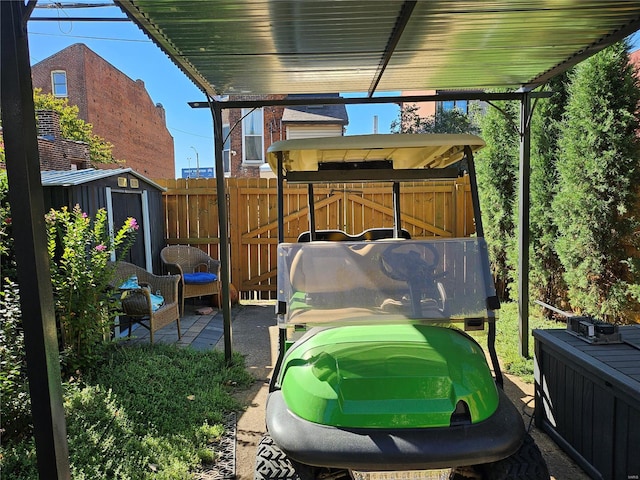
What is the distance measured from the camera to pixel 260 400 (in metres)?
3.68

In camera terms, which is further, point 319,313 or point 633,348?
point 633,348

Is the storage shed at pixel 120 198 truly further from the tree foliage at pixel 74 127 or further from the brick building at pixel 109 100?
the brick building at pixel 109 100

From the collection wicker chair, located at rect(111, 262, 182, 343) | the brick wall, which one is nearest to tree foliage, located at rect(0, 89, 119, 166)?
the brick wall

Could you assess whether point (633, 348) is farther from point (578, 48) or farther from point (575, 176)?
point (575, 176)

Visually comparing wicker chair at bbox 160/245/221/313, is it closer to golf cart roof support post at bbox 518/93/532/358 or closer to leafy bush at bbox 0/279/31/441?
leafy bush at bbox 0/279/31/441

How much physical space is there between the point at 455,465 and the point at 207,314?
5.60m

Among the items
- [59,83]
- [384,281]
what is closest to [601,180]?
[384,281]

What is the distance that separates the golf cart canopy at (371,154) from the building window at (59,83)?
62.5 feet

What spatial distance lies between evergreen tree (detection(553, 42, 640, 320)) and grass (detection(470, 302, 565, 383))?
69 cm

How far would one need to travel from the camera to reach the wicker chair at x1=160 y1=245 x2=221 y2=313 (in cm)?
655

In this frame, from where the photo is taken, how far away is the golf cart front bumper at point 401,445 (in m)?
1.48

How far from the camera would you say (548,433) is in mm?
2949

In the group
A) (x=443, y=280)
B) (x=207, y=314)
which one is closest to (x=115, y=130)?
(x=207, y=314)

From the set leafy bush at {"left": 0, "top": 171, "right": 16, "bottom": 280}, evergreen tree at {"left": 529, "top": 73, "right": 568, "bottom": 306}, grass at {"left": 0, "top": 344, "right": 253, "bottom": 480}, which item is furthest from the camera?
evergreen tree at {"left": 529, "top": 73, "right": 568, "bottom": 306}
